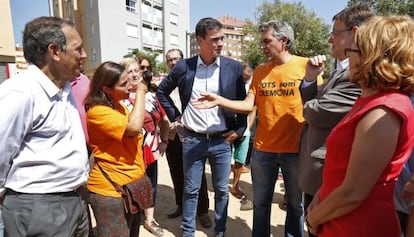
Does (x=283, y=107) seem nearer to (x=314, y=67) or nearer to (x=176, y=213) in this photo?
(x=314, y=67)

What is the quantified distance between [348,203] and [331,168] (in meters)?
0.17

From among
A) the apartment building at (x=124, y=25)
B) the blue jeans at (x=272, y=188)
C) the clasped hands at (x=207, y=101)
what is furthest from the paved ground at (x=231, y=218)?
the apartment building at (x=124, y=25)

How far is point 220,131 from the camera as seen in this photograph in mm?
2783

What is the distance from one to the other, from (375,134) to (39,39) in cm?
159

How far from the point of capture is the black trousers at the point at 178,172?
361 cm

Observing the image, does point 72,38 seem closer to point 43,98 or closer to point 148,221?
point 43,98

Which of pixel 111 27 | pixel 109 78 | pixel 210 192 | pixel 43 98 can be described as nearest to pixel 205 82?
pixel 109 78

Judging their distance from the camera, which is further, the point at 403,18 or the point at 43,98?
the point at 43,98

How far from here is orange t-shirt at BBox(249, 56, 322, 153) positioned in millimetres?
2461

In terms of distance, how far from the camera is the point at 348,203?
115cm

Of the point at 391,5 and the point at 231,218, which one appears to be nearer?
the point at 231,218

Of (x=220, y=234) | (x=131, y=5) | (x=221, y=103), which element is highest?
(x=131, y=5)

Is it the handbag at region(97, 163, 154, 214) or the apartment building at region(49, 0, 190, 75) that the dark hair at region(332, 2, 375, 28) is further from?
the apartment building at region(49, 0, 190, 75)

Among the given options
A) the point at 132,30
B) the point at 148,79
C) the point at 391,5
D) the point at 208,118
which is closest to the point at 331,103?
the point at 208,118
